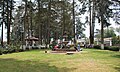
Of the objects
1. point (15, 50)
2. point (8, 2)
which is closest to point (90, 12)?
point (8, 2)

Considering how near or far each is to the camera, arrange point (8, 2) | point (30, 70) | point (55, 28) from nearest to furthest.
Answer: point (30, 70)
point (8, 2)
point (55, 28)

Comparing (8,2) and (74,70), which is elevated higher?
(8,2)

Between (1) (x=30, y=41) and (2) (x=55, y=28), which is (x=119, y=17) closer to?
(1) (x=30, y=41)

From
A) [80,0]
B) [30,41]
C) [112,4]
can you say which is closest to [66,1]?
[80,0]

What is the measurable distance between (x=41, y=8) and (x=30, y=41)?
7252mm

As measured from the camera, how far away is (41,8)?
46.3 metres

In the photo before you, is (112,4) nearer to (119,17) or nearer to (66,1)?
(119,17)

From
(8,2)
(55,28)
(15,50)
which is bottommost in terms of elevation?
(15,50)

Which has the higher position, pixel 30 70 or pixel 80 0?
pixel 80 0

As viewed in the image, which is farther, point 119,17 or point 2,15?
point 2,15

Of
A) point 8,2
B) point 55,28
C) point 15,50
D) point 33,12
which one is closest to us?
point 15,50

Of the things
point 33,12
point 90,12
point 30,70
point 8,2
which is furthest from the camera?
point 33,12

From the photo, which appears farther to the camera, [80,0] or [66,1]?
[66,1]

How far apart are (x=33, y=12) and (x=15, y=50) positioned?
19346 millimetres
